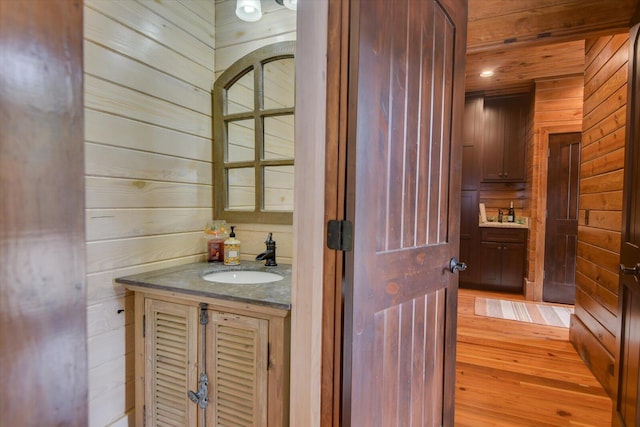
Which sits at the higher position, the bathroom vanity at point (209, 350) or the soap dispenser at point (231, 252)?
the soap dispenser at point (231, 252)

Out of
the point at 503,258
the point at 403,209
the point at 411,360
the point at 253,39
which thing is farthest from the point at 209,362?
the point at 503,258

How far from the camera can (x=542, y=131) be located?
3.85 meters

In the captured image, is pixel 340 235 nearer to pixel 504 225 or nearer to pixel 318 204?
pixel 318 204

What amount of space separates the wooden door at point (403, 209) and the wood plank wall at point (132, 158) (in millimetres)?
1140

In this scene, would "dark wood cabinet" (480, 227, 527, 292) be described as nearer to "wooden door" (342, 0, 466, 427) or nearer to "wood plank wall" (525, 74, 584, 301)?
"wood plank wall" (525, 74, 584, 301)

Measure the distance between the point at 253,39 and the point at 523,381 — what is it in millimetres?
2770

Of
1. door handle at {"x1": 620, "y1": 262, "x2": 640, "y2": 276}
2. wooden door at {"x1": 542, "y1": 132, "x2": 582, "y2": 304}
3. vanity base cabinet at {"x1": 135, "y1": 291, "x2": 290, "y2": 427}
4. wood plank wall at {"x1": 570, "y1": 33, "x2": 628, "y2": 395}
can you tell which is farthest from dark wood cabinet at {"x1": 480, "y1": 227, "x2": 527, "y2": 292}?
vanity base cabinet at {"x1": 135, "y1": 291, "x2": 290, "y2": 427}

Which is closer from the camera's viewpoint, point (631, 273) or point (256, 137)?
point (631, 273)

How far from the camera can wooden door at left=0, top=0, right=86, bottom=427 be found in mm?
256

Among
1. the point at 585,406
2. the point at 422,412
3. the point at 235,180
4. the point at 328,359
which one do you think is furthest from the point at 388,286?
the point at 585,406

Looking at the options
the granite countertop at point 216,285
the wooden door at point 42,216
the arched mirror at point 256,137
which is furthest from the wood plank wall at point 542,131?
the wooden door at point 42,216

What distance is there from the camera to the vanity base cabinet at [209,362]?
1171 millimetres

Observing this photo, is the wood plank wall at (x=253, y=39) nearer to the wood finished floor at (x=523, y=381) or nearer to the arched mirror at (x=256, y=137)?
the arched mirror at (x=256, y=137)

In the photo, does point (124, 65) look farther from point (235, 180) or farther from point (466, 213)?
point (466, 213)
